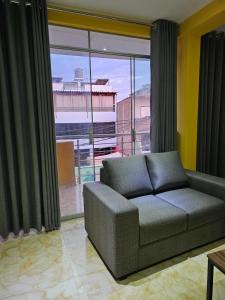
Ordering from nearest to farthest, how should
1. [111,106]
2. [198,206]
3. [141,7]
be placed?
1. [198,206]
2. [141,7]
3. [111,106]

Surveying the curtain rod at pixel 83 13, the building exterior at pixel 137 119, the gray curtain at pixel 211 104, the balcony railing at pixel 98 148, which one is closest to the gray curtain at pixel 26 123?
the curtain rod at pixel 83 13

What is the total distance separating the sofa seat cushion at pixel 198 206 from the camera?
2020 mm

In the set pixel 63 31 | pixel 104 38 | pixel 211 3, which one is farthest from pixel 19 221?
pixel 211 3

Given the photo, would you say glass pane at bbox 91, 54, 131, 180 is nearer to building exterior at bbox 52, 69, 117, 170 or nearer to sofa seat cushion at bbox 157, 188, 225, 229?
building exterior at bbox 52, 69, 117, 170

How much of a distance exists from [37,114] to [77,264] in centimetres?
160

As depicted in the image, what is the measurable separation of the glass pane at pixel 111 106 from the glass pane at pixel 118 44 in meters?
0.14

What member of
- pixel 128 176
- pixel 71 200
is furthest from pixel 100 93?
pixel 71 200

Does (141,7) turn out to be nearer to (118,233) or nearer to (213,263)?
(118,233)

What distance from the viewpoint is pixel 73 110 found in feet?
11.0

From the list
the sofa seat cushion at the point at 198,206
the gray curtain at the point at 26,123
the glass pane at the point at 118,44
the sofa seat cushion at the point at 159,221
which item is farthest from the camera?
the glass pane at the point at 118,44

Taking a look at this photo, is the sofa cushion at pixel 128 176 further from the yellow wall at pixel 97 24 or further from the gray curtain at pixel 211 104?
the yellow wall at pixel 97 24

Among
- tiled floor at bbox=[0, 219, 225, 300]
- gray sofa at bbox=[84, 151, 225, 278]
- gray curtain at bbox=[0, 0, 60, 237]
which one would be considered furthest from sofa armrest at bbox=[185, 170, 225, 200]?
gray curtain at bbox=[0, 0, 60, 237]

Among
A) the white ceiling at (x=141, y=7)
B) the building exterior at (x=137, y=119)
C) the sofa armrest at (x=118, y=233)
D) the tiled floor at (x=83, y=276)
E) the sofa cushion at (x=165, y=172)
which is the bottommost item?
the tiled floor at (x=83, y=276)

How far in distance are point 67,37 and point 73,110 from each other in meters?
1.03
